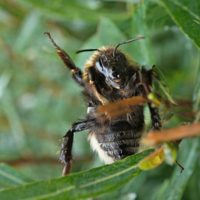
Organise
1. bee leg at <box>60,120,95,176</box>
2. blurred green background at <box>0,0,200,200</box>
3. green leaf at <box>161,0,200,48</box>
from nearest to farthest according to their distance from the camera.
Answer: green leaf at <box>161,0,200,48</box>
bee leg at <box>60,120,95,176</box>
blurred green background at <box>0,0,200,200</box>

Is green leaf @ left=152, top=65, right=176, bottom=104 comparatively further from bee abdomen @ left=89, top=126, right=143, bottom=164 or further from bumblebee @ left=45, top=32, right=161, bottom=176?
bee abdomen @ left=89, top=126, right=143, bottom=164

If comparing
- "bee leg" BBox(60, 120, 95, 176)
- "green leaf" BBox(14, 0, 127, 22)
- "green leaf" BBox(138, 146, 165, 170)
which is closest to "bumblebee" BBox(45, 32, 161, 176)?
"bee leg" BBox(60, 120, 95, 176)

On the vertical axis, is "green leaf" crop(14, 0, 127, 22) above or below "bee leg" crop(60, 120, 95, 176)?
above

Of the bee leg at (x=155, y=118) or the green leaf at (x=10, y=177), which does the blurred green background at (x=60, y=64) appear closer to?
the bee leg at (x=155, y=118)

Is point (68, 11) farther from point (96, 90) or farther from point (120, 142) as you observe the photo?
point (120, 142)

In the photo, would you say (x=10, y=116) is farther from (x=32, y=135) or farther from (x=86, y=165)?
(x=86, y=165)

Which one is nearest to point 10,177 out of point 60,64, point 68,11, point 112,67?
point 112,67
